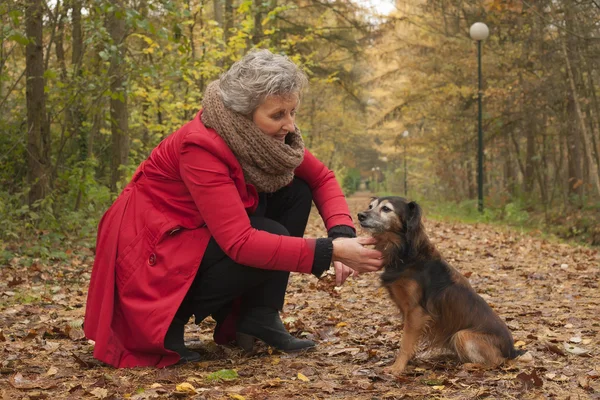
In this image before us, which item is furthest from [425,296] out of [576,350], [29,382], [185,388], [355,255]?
[29,382]

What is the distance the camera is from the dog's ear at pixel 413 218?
3.72 meters

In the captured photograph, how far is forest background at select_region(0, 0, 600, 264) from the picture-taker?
30.9 feet

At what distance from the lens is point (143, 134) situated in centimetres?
1917

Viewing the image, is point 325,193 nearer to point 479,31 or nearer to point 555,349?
point 555,349

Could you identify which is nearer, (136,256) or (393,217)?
(136,256)

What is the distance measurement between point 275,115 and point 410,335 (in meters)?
1.48

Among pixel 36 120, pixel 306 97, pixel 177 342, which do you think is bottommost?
pixel 177 342

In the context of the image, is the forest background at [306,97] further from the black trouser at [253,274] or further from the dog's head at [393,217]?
the dog's head at [393,217]

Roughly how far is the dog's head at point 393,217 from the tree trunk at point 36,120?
22.8ft

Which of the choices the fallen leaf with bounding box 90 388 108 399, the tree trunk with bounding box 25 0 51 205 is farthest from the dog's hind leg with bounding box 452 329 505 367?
the tree trunk with bounding box 25 0 51 205

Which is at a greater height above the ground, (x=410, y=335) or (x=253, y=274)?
(x=253, y=274)

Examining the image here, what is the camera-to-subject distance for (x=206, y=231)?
3.71 m

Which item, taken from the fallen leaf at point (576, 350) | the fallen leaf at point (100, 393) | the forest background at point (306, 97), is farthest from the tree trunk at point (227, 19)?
the fallen leaf at point (100, 393)

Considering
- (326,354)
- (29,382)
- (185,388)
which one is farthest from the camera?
(326,354)
